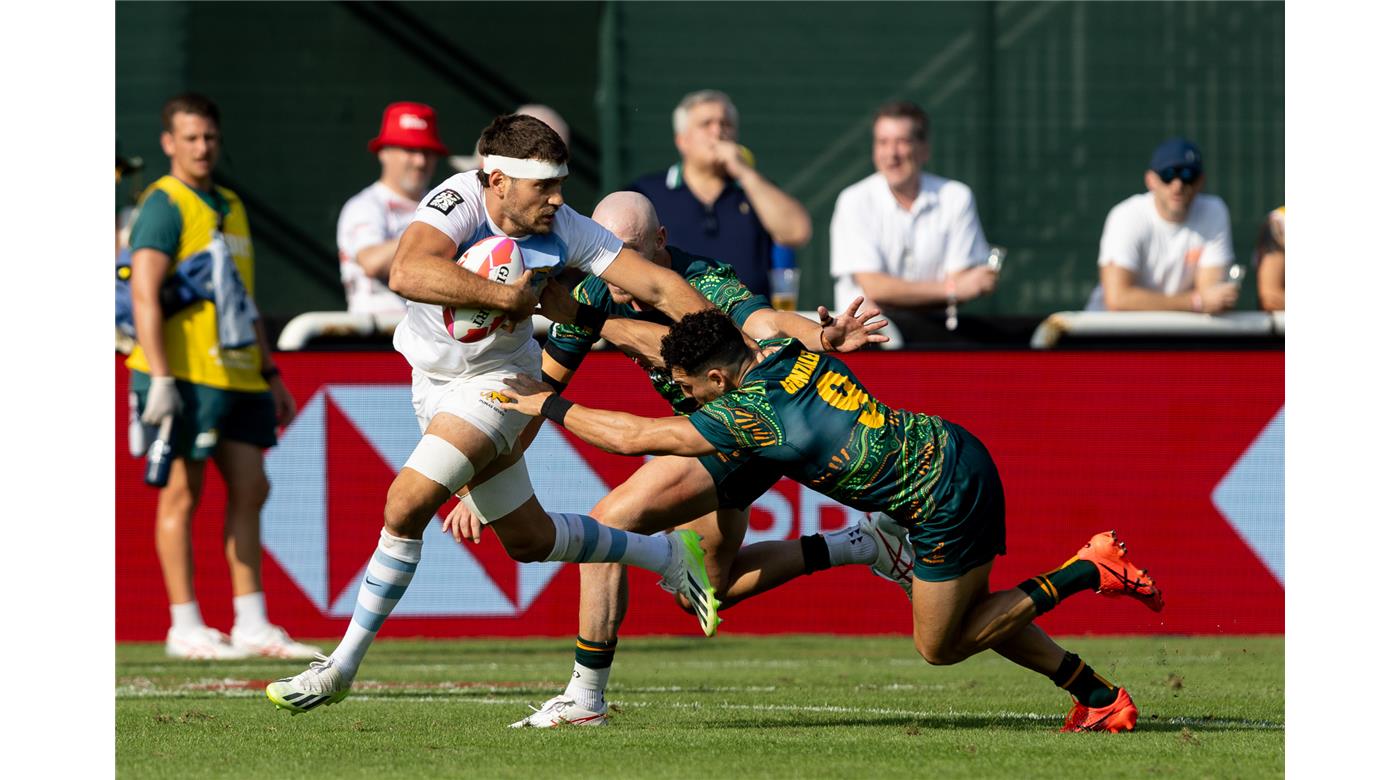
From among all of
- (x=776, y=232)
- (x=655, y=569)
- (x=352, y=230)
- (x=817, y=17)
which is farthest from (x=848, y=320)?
(x=817, y=17)

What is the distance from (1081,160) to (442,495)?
27.2 feet

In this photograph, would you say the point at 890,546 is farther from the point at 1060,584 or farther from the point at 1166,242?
the point at 1166,242

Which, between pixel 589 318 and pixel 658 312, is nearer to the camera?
pixel 589 318

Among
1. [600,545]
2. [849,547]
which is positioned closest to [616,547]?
Answer: [600,545]

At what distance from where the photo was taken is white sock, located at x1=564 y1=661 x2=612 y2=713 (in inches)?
306

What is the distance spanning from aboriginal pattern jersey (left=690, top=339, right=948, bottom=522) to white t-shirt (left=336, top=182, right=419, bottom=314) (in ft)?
18.1

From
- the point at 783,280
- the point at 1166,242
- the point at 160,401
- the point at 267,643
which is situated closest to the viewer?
the point at 160,401

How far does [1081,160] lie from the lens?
577 inches

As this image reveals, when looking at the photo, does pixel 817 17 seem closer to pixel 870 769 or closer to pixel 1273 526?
pixel 1273 526

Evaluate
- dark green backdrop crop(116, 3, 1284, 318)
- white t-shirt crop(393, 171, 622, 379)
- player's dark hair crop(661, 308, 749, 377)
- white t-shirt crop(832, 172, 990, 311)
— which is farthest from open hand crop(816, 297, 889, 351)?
dark green backdrop crop(116, 3, 1284, 318)

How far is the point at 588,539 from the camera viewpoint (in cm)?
784

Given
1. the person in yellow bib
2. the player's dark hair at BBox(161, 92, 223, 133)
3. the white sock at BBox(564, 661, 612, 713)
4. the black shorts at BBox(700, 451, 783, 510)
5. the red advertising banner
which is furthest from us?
the red advertising banner

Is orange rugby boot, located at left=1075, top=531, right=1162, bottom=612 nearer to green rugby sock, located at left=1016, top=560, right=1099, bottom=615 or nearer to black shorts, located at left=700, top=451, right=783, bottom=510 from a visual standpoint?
green rugby sock, located at left=1016, top=560, right=1099, bottom=615

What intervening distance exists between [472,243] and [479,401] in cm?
59
